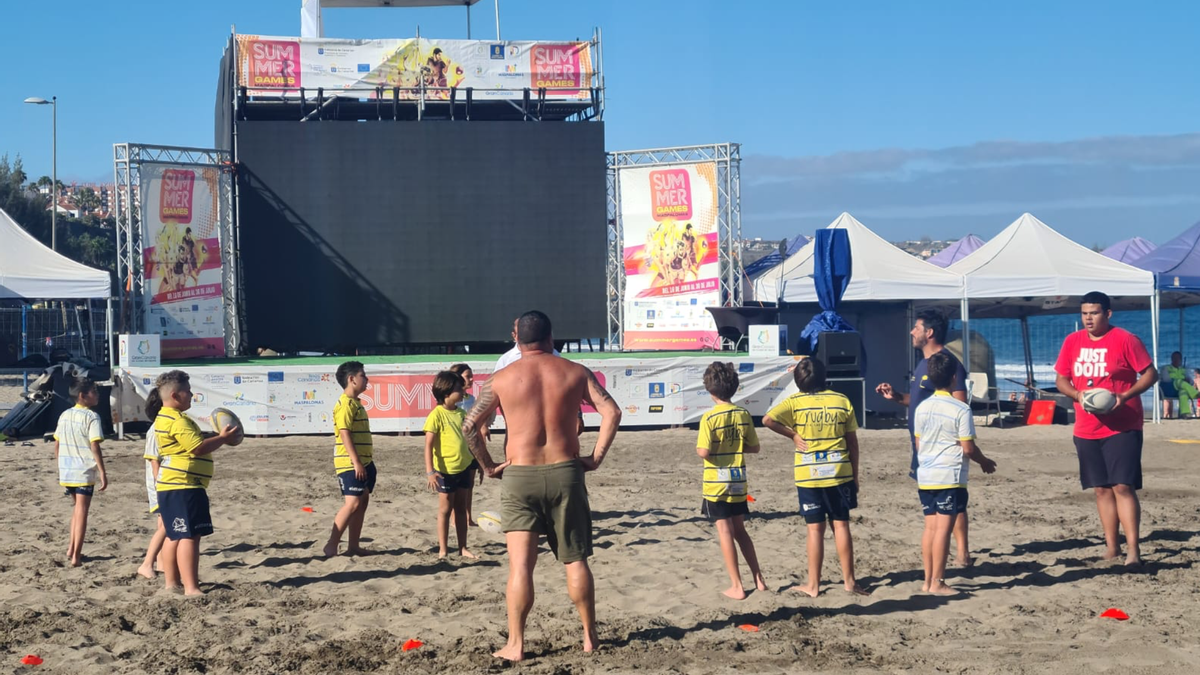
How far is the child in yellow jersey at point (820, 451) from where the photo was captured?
19.0 ft

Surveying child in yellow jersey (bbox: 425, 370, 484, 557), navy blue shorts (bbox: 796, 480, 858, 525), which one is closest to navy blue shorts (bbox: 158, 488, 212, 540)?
child in yellow jersey (bbox: 425, 370, 484, 557)

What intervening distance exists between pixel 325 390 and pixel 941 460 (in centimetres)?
1136

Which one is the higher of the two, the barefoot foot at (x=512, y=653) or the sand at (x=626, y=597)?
the barefoot foot at (x=512, y=653)

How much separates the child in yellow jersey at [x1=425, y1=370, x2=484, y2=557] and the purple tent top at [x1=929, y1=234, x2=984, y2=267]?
21.0 meters

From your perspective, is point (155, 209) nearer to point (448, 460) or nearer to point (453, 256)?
point (453, 256)

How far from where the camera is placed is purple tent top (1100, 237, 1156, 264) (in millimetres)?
22344

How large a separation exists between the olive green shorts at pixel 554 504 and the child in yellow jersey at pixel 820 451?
140cm

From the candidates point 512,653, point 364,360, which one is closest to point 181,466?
point 512,653

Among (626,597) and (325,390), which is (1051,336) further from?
(626,597)

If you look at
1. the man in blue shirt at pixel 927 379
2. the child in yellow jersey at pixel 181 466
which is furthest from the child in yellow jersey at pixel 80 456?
the man in blue shirt at pixel 927 379

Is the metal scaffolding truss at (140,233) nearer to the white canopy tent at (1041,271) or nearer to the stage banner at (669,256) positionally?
Result: the stage banner at (669,256)

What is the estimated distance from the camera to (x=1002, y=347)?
6338 cm

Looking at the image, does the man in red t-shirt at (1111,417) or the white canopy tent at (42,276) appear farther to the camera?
the white canopy tent at (42,276)

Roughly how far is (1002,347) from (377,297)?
168ft
